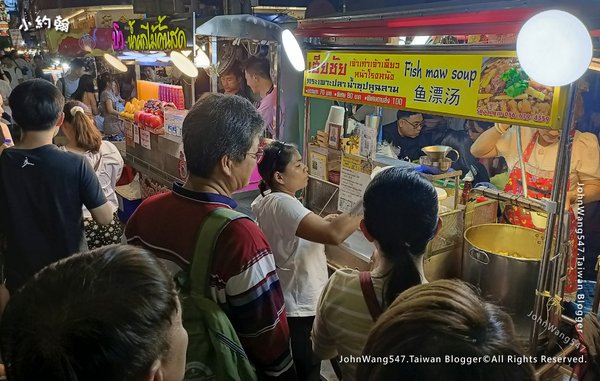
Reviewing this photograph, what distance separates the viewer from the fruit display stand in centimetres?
512

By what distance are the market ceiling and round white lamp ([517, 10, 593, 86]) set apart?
114mm

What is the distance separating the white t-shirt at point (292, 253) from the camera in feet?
7.92

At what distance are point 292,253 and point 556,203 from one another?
4.41ft

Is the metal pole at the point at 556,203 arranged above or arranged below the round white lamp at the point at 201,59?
below

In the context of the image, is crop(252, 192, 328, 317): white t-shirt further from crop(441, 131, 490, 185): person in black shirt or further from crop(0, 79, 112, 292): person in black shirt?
crop(441, 131, 490, 185): person in black shirt

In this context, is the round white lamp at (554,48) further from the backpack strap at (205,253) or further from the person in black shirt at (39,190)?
the person in black shirt at (39,190)

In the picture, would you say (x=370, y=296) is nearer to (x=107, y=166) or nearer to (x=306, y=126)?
(x=306, y=126)

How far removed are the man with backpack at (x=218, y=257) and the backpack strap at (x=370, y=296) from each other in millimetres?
326

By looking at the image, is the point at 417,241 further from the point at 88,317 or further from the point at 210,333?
the point at 88,317

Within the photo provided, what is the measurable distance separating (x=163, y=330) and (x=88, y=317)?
0.50 feet

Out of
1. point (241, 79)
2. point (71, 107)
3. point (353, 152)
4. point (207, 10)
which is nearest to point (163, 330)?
point (353, 152)

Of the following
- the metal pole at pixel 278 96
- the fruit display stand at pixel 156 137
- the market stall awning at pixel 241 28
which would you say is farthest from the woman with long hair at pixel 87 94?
the metal pole at pixel 278 96

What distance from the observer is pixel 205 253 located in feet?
5.12

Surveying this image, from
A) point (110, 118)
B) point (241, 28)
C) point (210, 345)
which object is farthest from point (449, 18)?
point (110, 118)
